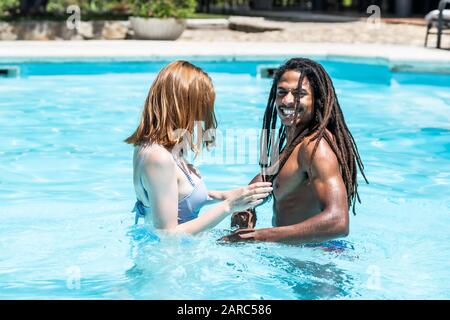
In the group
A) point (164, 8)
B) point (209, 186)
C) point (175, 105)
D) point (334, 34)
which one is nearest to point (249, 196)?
point (175, 105)

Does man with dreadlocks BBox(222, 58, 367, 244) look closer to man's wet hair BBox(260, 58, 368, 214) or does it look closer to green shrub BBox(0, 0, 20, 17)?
man's wet hair BBox(260, 58, 368, 214)

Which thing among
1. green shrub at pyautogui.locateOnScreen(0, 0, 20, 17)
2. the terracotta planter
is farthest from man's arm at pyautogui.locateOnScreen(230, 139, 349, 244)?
green shrub at pyautogui.locateOnScreen(0, 0, 20, 17)

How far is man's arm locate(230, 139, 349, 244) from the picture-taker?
3.25 meters

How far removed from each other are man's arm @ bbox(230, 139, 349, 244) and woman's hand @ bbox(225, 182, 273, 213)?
0.53 feet

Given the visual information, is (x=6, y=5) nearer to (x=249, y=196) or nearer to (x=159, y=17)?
(x=159, y=17)

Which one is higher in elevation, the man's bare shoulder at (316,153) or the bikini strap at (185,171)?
the man's bare shoulder at (316,153)

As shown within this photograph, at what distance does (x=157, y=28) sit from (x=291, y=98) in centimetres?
1203

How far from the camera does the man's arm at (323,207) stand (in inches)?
128

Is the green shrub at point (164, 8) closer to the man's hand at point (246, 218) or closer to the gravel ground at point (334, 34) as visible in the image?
the gravel ground at point (334, 34)

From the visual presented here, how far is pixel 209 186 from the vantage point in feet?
21.1

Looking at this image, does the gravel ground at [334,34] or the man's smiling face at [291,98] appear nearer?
the man's smiling face at [291,98]

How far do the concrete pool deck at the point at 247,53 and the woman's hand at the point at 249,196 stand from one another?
7.94 metres

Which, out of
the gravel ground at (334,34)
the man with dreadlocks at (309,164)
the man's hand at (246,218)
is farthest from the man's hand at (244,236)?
the gravel ground at (334,34)

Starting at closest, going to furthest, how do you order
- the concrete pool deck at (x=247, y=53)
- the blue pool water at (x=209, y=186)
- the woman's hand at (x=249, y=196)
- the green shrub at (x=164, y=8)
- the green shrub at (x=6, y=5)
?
the woman's hand at (x=249, y=196), the blue pool water at (x=209, y=186), the concrete pool deck at (x=247, y=53), the green shrub at (x=164, y=8), the green shrub at (x=6, y=5)
